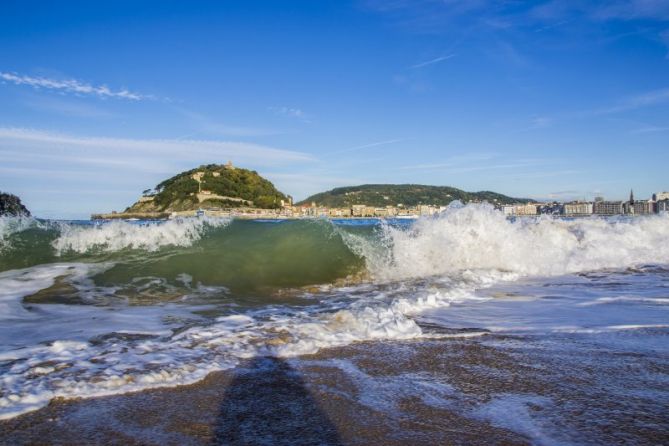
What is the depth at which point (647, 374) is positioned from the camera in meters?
3.09

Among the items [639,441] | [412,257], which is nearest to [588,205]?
[412,257]

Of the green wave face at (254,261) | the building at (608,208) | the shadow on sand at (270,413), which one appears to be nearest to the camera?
the shadow on sand at (270,413)

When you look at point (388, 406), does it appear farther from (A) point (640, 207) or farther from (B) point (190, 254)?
(A) point (640, 207)

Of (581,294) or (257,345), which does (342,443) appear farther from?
(581,294)

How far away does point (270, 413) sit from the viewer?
241 cm

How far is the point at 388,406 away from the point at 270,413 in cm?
62

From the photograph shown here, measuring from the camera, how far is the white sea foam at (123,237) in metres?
10.3

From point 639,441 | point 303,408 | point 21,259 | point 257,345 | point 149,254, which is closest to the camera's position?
point 639,441

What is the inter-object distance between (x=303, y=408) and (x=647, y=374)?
7.38 feet

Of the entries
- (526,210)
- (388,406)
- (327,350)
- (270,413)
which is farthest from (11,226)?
(526,210)

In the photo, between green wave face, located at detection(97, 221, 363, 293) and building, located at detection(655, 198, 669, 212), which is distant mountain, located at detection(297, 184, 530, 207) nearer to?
building, located at detection(655, 198, 669, 212)

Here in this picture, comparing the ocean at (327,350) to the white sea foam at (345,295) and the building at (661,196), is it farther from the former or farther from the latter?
the building at (661,196)

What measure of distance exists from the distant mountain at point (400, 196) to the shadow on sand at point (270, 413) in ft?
253

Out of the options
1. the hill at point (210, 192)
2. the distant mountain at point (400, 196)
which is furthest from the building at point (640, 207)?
the hill at point (210, 192)
